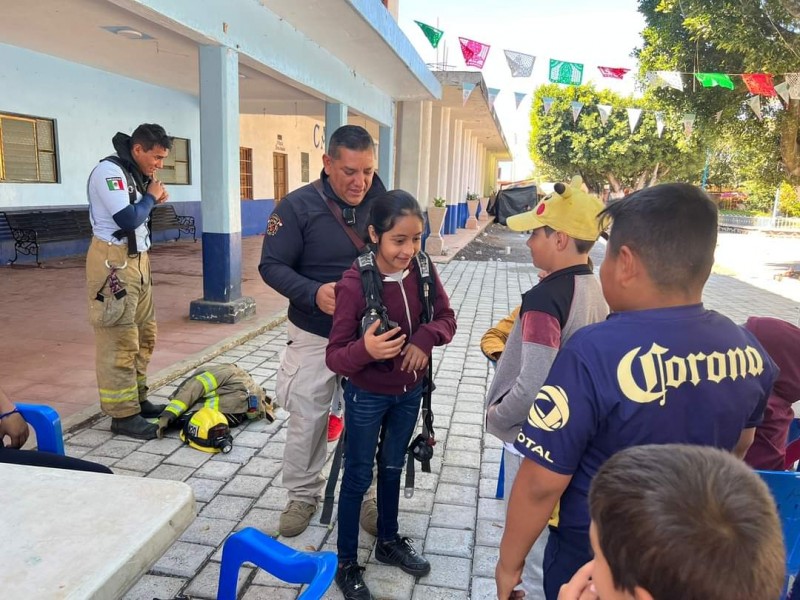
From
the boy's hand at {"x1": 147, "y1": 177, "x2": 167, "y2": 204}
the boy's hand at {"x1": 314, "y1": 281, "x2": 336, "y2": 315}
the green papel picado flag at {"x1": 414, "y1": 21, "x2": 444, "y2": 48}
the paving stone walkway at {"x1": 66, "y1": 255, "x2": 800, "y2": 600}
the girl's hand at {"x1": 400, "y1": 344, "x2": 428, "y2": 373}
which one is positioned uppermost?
the green papel picado flag at {"x1": 414, "y1": 21, "x2": 444, "y2": 48}

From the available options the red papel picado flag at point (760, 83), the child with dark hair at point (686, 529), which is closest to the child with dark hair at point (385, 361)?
the child with dark hair at point (686, 529)

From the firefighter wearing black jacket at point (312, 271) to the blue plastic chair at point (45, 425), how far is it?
35.5 inches

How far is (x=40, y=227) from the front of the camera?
9.16 m

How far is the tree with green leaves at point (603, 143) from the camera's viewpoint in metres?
29.7

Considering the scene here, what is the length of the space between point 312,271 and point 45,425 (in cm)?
121

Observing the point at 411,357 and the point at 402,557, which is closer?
the point at 411,357

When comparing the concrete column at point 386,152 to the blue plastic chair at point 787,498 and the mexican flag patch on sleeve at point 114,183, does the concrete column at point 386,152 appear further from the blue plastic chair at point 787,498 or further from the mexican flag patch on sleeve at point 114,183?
the blue plastic chair at point 787,498

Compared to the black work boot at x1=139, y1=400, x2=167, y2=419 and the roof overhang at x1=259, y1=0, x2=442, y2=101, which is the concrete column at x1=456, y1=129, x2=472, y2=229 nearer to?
the roof overhang at x1=259, y1=0, x2=442, y2=101

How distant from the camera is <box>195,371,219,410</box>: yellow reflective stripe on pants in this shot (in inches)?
146

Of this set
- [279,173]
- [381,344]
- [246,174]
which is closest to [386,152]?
[246,174]

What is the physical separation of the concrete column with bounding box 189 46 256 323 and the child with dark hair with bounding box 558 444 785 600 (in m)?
5.71

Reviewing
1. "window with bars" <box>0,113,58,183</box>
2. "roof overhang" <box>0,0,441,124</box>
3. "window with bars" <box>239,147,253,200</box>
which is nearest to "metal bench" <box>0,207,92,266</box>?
"window with bars" <box>0,113,58,183</box>

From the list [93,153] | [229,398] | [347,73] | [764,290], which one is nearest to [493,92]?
[347,73]

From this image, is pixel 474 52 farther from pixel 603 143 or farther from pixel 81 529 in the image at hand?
pixel 603 143
